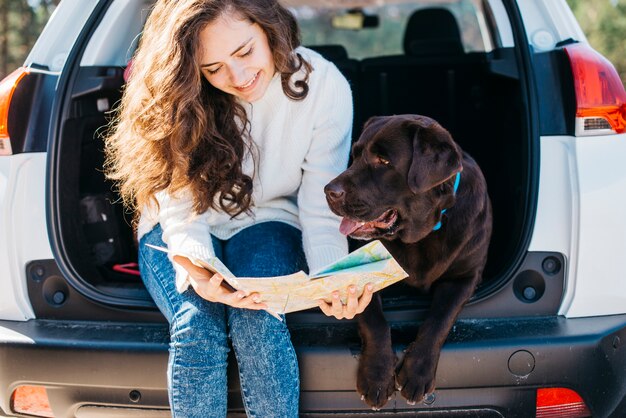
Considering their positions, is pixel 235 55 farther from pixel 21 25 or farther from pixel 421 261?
pixel 21 25

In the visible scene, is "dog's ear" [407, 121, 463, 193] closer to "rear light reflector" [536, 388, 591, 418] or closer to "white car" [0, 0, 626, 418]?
"white car" [0, 0, 626, 418]

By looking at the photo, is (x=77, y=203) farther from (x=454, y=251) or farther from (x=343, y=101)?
(x=454, y=251)

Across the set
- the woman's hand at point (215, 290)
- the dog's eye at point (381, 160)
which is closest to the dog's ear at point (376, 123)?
the dog's eye at point (381, 160)

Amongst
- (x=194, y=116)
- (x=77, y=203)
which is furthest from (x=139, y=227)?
(x=194, y=116)

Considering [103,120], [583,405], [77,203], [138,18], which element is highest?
[138,18]

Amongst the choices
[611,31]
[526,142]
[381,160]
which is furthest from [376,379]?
[611,31]

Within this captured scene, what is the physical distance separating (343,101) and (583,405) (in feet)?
3.89

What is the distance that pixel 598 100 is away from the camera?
2.29 meters

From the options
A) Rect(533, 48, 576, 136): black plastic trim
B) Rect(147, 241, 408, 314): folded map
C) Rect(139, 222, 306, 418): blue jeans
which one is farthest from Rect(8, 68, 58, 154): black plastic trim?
Rect(533, 48, 576, 136): black plastic trim

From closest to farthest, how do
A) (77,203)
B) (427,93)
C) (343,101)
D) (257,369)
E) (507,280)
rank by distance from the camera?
1. (257,369)
2. (507,280)
3. (343,101)
4. (77,203)
5. (427,93)

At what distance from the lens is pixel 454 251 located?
229cm

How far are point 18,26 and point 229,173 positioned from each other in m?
6.87

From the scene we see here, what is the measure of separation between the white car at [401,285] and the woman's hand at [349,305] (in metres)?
0.10

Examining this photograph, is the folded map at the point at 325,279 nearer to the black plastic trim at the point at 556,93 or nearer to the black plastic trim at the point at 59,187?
the black plastic trim at the point at 59,187
